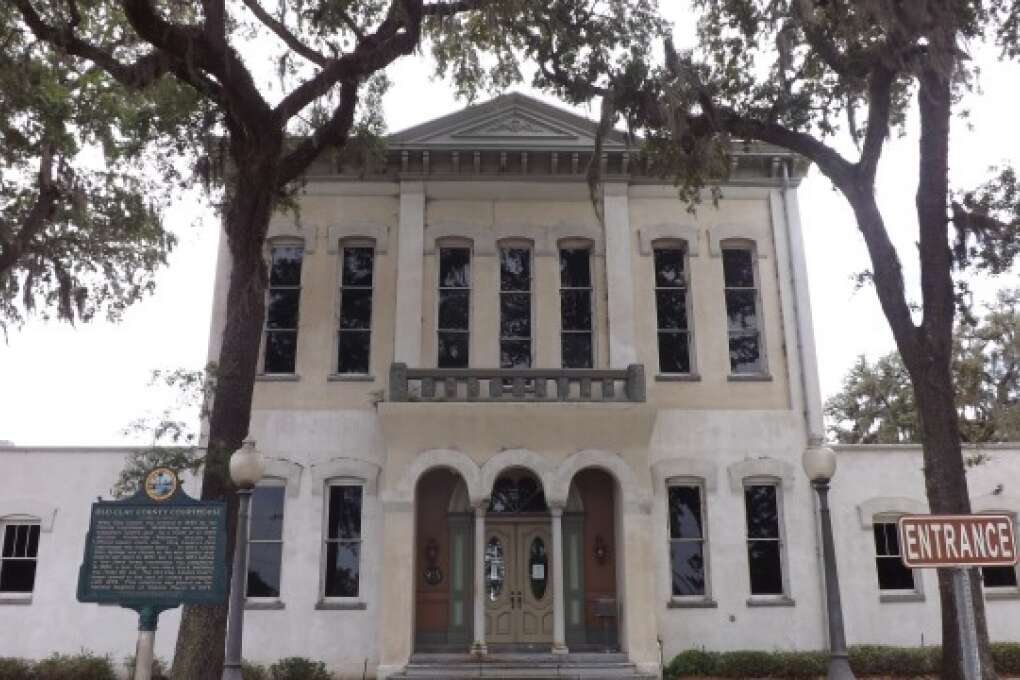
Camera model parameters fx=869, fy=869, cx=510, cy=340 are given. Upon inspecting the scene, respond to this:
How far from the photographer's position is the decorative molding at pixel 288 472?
16078 millimetres

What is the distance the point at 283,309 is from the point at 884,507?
40.3 feet

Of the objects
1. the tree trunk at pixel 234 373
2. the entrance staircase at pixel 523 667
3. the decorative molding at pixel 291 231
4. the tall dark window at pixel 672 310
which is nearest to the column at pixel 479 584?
the entrance staircase at pixel 523 667

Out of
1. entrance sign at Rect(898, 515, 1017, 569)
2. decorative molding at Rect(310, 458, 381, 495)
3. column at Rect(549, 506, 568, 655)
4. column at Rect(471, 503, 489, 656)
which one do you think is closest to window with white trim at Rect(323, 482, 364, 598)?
decorative molding at Rect(310, 458, 381, 495)

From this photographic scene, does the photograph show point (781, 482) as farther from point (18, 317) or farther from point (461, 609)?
point (18, 317)

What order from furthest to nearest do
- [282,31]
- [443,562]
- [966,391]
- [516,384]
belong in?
[966,391], [443,562], [516,384], [282,31]

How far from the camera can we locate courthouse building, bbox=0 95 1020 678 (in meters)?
15.4

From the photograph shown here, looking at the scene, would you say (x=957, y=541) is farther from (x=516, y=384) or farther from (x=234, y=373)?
(x=516, y=384)

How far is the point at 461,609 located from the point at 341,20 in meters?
10.2

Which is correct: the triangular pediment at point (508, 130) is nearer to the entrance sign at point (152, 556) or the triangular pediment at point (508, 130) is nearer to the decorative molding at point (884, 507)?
the decorative molding at point (884, 507)

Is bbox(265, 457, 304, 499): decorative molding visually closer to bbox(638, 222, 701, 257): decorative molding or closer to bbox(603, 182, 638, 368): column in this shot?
bbox(603, 182, 638, 368): column

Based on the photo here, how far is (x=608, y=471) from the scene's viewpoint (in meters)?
15.6

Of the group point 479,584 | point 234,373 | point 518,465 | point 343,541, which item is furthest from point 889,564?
point 234,373

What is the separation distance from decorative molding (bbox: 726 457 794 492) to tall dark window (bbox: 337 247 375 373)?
7.36m

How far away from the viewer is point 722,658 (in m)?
15.1
